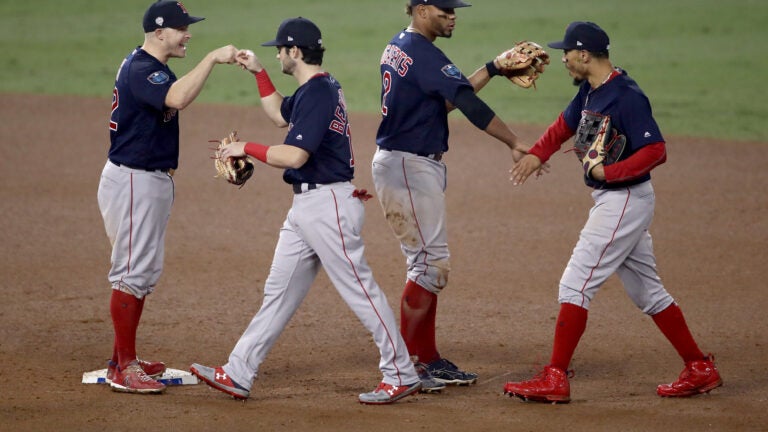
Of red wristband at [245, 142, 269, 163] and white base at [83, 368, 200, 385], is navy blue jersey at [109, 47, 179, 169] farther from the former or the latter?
white base at [83, 368, 200, 385]

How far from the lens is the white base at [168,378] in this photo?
232 inches

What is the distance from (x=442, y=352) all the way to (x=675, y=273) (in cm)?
249

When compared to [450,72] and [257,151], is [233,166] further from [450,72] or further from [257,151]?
[450,72]

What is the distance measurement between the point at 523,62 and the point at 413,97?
689 mm

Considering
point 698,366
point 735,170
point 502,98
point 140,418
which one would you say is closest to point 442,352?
point 698,366

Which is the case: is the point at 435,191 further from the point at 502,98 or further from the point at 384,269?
the point at 502,98

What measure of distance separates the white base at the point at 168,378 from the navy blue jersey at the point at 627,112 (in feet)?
7.73

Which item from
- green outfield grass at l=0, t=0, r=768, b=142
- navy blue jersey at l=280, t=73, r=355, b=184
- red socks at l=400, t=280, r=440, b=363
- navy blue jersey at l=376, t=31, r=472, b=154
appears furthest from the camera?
green outfield grass at l=0, t=0, r=768, b=142

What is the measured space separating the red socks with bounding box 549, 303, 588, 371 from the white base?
193 cm

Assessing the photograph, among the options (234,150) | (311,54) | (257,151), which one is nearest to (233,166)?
(234,150)

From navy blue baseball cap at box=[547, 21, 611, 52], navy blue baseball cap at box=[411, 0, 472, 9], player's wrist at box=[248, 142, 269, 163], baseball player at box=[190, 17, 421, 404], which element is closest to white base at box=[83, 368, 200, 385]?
baseball player at box=[190, 17, 421, 404]

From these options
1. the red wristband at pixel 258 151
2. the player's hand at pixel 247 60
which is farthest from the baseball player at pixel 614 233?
the player's hand at pixel 247 60

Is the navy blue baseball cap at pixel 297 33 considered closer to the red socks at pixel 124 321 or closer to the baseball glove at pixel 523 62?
the baseball glove at pixel 523 62

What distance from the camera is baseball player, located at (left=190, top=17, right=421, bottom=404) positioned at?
5.36 metres
